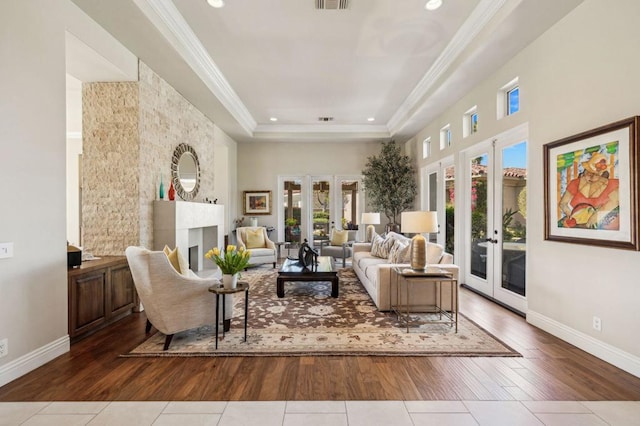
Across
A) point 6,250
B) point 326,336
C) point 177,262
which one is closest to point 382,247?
point 326,336

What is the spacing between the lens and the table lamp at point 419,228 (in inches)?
142

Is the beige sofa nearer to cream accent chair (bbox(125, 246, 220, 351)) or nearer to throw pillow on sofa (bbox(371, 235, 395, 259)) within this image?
throw pillow on sofa (bbox(371, 235, 395, 259))

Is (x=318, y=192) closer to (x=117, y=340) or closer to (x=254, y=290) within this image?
(x=254, y=290)

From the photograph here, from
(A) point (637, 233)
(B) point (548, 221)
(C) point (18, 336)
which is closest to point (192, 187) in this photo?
(C) point (18, 336)

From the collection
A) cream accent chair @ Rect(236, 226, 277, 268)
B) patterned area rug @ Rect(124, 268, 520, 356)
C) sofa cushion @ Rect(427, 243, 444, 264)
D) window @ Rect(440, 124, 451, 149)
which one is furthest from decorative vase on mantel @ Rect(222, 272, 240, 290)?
window @ Rect(440, 124, 451, 149)

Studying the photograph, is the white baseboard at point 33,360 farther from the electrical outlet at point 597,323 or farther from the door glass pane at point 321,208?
the door glass pane at point 321,208

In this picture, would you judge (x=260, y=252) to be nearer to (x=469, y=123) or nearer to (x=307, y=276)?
(x=307, y=276)

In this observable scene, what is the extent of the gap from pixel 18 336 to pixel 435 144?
6790 millimetres

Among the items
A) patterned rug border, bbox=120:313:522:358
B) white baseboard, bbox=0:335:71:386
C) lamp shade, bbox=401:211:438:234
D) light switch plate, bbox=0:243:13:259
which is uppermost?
lamp shade, bbox=401:211:438:234

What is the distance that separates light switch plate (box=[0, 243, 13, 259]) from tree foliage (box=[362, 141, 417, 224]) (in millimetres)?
6732

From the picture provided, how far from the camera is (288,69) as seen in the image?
5.04 metres

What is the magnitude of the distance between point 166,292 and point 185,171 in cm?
315

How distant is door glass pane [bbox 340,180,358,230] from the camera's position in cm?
911

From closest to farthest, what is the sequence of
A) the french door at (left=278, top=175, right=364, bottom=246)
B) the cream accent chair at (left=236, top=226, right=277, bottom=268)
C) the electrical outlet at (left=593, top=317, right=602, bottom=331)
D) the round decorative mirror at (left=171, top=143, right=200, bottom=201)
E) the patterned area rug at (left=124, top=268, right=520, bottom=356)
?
the electrical outlet at (left=593, top=317, right=602, bottom=331), the patterned area rug at (left=124, top=268, right=520, bottom=356), the round decorative mirror at (left=171, top=143, right=200, bottom=201), the cream accent chair at (left=236, top=226, right=277, bottom=268), the french door at (left=278, top=175, right=364, bottom=246)
